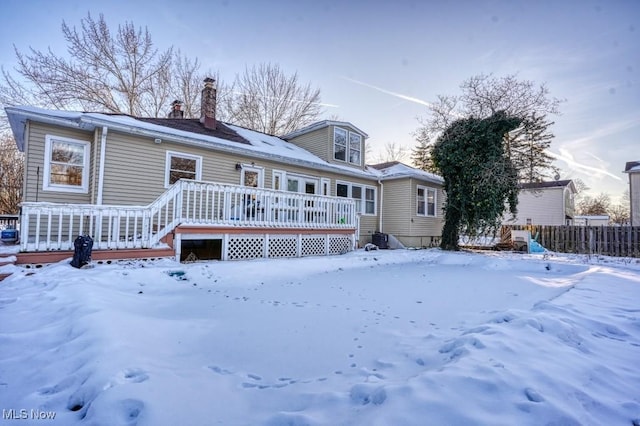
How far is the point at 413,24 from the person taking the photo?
373 inches

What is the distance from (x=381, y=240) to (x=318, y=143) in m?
5.49

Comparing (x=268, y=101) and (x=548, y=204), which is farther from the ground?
(x=268, y=101)

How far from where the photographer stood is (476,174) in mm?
12453

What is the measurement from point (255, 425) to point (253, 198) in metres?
7.93

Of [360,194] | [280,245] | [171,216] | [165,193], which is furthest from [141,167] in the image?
[360,194]

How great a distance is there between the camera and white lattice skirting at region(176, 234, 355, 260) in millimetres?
→ 7984

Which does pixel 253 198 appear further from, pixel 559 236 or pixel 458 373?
pixel 559 236

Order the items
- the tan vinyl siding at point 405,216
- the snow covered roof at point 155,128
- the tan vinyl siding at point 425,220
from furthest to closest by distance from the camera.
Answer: the tan vinyl siding at point 425,220, the tan vinyl siding at point 405,216, the snow covered roof at point 155,128

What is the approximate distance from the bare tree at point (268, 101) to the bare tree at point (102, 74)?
317 cm

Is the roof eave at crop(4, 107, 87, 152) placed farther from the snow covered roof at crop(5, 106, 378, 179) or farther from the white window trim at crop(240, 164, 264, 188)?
the white window trim at crop(240, 164, 264, 188)

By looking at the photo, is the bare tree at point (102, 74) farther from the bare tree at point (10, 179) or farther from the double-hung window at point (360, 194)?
the double-hung window at point (360, 194)

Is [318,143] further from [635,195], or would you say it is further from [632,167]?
[635,195]

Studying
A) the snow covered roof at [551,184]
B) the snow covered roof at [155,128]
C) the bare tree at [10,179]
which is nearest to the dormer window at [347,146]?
the snow covered roof at [155,128]

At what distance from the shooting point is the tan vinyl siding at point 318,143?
13.9 metres
